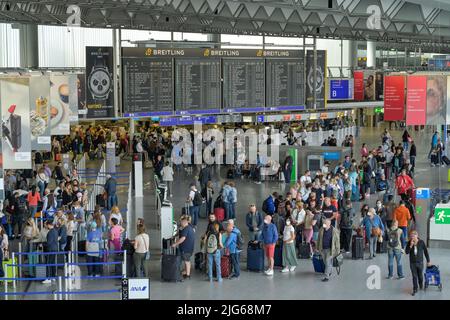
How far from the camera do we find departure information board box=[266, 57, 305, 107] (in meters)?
27.4

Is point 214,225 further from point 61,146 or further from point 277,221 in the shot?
point 61,146

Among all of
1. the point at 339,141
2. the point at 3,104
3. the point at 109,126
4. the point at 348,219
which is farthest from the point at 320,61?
the point at 109,126

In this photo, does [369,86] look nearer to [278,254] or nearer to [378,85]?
[378,85]

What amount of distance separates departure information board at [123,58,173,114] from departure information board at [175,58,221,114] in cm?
33

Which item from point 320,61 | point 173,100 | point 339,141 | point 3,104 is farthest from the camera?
point 339,141

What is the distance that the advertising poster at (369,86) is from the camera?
141 ft

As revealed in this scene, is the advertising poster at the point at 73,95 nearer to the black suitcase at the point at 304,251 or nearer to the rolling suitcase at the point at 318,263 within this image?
the black suitcase at the point at 304,251

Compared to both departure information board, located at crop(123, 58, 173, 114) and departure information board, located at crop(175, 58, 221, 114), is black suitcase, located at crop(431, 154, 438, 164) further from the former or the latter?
departure information board, located at crop(123, 58, 173, 114)

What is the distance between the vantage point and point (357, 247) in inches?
726

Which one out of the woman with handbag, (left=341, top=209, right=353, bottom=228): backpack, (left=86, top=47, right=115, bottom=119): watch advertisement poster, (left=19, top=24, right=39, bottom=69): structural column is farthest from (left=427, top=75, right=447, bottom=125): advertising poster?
(left=19, top=24, right=39, bottom=69): structural column

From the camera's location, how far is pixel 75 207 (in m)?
19.0

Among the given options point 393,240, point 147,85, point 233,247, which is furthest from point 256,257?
point 147,85

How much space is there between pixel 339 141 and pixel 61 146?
13.6 m

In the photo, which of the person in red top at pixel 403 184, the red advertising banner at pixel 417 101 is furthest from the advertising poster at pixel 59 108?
the person in red top at pixel 403 184
